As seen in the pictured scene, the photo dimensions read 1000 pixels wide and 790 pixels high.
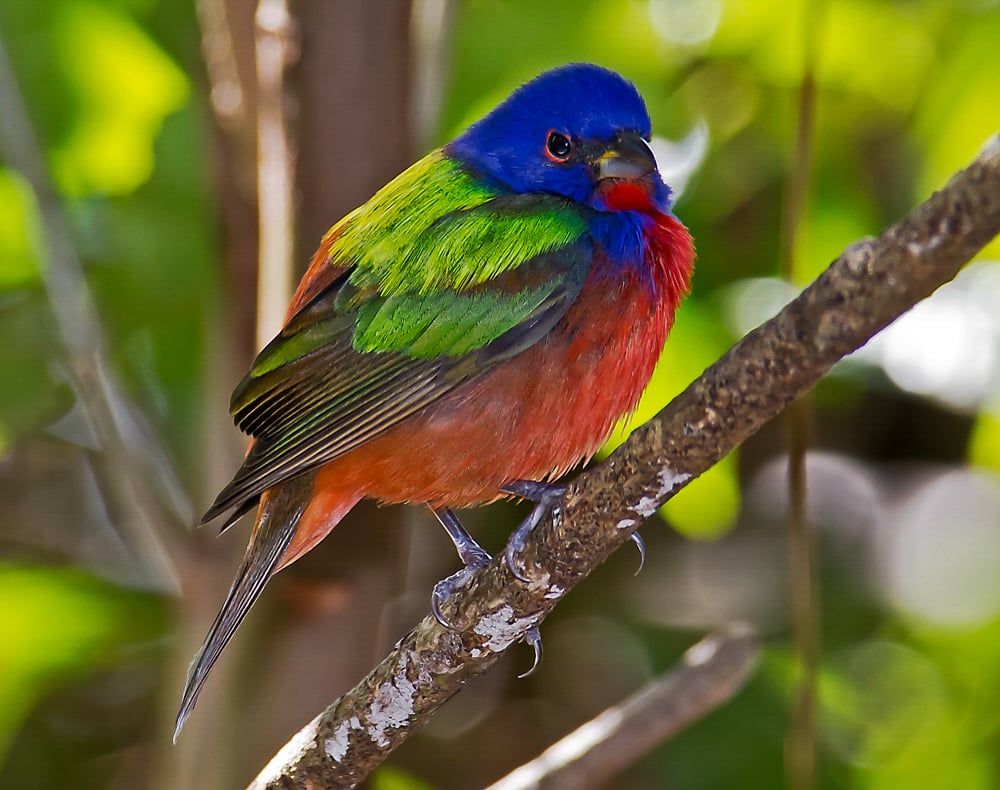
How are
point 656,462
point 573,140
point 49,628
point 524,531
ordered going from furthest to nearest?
point 49,628, point 573,140, point 524,531, point 656,462

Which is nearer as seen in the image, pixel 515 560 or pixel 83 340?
pixel 515 560

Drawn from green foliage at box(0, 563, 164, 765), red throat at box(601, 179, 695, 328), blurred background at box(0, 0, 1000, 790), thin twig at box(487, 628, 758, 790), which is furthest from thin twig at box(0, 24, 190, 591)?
red throat at box(601, 179, 695, 328)

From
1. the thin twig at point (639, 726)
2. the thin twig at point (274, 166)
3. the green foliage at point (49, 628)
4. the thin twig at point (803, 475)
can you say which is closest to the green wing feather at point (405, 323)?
the thin twig at point (803, 475)

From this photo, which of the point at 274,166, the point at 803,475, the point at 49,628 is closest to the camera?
the point at 803,475

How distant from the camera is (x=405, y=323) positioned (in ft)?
9.25

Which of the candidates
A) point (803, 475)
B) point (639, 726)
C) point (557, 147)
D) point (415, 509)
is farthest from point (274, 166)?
point (639, 726)

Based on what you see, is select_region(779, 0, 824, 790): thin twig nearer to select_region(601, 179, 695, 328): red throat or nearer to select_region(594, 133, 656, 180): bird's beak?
select_region(601, 179, 695, 328): red throat

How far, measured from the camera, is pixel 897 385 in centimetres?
366

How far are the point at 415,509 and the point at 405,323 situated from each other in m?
1.90

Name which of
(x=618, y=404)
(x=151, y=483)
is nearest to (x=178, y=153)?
(x=151, y=483)

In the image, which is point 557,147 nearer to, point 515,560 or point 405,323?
point 405,323

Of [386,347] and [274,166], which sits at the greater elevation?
[274,166]

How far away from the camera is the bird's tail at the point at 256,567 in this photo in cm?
271

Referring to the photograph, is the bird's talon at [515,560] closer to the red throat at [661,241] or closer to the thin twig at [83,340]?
the red throat at [661,241]
